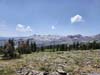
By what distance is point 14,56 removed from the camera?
66.2m

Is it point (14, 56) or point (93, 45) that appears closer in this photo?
point (14, 56)

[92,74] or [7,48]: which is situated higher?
[7,48]

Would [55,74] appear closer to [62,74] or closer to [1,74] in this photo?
[62,74]

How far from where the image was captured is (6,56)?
66750 millimetres

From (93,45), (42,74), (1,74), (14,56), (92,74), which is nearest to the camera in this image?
(42,74)

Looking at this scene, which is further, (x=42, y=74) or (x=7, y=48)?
(x=7, y=48)

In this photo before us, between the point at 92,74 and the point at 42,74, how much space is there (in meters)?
9.32

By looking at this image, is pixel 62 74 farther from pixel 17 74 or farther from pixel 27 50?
pixel 27 50

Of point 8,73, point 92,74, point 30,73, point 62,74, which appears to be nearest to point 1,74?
point 8,73

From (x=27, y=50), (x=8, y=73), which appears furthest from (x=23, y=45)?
(x=8, y=73)

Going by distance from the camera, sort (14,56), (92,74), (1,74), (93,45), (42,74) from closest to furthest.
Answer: (42,74)
(1,74)
(92,74)
(14,56)
(93,45)

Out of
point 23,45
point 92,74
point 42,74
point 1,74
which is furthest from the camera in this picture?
point 23,45

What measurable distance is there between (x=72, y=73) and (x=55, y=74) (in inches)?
188

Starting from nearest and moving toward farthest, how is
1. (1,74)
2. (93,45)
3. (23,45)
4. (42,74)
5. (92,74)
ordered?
(42,74), (1,74), (92,74), (23,45), (93,45)
